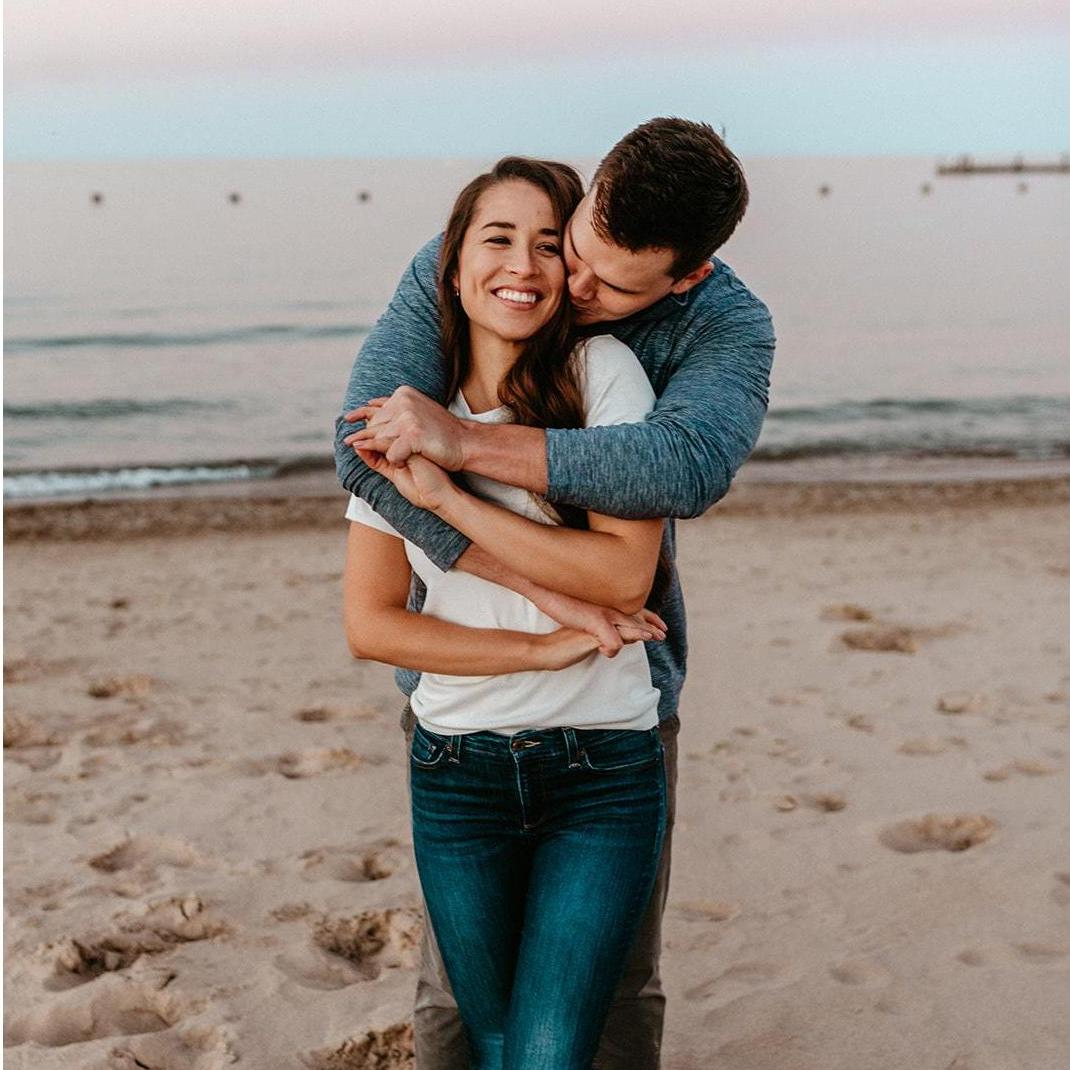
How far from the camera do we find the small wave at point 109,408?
1467cm

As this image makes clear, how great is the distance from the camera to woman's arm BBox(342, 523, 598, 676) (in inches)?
91.2

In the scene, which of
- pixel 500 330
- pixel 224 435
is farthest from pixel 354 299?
pixel 500 330

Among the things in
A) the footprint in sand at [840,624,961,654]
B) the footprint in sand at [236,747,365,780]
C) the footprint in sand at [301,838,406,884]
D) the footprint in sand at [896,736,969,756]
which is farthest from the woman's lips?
the footprint in sand at [840,624,961,654]

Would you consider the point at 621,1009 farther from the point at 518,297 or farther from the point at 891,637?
the point at 891,637

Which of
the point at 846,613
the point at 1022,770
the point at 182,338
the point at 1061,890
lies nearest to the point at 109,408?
the point at 182,338

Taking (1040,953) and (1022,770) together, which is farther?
(1022,770)

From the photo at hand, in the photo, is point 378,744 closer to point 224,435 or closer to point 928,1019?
point 928,1019

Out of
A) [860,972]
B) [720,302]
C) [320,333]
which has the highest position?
[720,302]

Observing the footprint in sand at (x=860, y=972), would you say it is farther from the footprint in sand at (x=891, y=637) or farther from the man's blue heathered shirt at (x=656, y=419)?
the footprint in sand at (x=891, y=637)

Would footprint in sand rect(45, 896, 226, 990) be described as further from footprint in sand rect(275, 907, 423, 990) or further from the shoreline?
the shoreline

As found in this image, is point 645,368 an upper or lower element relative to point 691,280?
lower

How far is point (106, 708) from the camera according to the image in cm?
598

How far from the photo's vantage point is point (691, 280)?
2451mm

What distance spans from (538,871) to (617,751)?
0.24 metres
